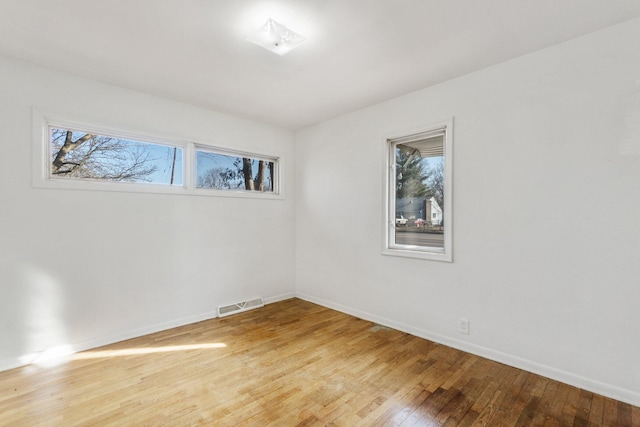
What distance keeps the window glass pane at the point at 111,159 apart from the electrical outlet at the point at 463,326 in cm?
338

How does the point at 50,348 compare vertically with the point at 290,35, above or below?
below

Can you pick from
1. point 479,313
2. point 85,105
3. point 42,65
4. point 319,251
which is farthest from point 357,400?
point 42,65

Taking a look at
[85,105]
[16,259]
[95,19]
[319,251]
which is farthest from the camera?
[319,251]

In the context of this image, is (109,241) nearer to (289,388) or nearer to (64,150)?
(64,150)

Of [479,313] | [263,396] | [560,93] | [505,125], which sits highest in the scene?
[560,93]

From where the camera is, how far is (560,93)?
2256mm

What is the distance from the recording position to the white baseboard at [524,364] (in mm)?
2025

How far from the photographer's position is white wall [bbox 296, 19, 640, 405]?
2.03m

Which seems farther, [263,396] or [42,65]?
[42,65]

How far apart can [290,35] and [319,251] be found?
2.79 metres

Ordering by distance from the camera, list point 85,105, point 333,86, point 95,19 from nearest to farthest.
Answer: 1. point 95,19
2. point 85,105
3. point 333,86

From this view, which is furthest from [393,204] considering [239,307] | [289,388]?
[239,307]

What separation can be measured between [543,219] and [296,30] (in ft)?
7.75

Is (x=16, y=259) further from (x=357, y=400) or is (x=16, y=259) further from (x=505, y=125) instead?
(x=505, y=125)
